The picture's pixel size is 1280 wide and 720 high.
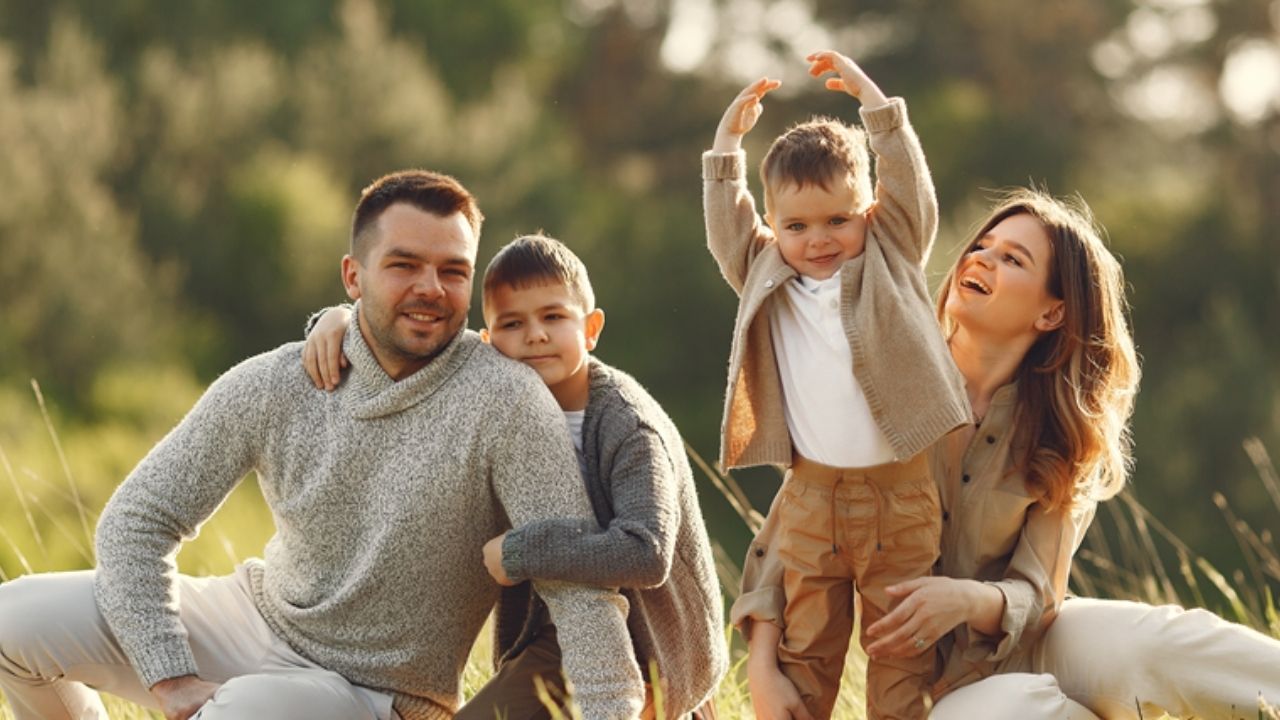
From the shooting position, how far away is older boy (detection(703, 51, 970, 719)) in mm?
3473

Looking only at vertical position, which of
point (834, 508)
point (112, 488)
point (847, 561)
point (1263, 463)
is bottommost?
point (1263, 463)

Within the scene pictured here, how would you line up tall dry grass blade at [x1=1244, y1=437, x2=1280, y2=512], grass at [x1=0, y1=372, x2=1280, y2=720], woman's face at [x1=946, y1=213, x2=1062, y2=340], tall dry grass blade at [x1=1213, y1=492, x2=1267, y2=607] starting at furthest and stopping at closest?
1. grass at [x1=0, y1=372, x2=1280, y2=720]
2. tall dry grass blade at [x1=1244, y1=437, x2=1280, y2=512]
3. tall dry grass blade at [x1=1213, y1=492, x2=1267, y2=607]
4. woman's face at [x1=946, y1=213, x2=1062, y2=340]

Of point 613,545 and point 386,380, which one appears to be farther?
point 386,380

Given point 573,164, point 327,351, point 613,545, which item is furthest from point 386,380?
point 573,164

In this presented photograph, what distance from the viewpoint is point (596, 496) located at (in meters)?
3.59

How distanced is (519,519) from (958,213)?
1423 cm

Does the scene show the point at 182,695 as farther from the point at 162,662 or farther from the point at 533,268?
the point at 533,268

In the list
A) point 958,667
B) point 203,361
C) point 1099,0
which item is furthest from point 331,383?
point 1099,0

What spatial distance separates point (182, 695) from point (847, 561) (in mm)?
1311

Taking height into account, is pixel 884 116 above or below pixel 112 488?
above

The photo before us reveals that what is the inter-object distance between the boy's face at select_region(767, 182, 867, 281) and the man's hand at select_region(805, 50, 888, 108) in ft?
0.57

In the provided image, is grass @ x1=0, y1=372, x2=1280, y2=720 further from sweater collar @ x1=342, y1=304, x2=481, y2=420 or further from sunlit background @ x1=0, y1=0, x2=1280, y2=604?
sweater collar @ x1=342, y1=304, x2=481, y2=420

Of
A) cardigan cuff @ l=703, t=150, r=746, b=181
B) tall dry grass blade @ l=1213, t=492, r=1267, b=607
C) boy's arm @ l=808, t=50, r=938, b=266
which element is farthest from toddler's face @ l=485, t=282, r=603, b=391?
tall dry grass blade @ l=1213, t=492, r=1267, b=607

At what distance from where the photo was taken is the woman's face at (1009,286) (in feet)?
12.2
